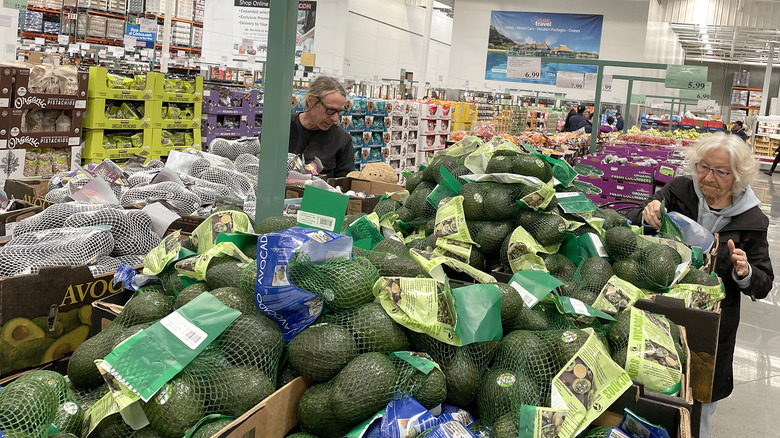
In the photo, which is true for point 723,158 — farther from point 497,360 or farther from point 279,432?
point 279,432

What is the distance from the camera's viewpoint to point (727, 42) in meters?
26.6

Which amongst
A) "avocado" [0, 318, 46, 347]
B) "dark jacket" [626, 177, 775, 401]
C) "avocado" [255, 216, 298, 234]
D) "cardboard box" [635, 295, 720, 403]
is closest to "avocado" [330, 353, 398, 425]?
"avocado" [255, 216, 298, 234]

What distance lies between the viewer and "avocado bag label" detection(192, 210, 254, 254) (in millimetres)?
1853

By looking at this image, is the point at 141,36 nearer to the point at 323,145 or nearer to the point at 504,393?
the point at 323,145

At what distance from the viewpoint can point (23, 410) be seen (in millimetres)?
1093

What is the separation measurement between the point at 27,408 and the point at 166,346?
239mm

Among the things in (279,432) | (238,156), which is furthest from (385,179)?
(279,432)

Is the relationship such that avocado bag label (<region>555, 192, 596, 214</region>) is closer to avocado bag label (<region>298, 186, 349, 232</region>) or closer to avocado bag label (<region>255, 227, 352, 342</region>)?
avocado bag label (<region>298, 186, 349, 232</region>)

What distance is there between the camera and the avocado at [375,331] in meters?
1.38

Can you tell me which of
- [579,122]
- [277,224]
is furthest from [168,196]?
[579,122]

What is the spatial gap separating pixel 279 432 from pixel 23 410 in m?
0.44

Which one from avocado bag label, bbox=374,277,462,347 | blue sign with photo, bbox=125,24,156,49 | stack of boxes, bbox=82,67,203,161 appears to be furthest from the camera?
blue sign with photo, bbox=125,24,156,49

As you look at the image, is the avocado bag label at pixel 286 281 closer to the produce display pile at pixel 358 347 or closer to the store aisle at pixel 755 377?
the produce display pile at pixel 358 347

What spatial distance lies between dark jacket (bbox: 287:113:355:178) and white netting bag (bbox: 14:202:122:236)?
2.32 meters
